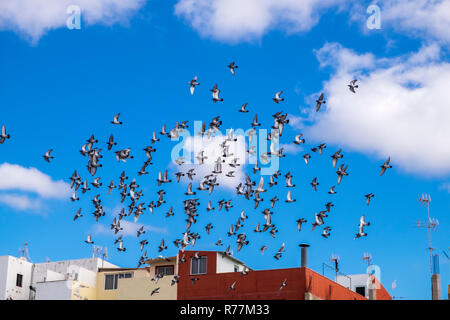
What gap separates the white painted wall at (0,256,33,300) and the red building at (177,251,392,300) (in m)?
16.1

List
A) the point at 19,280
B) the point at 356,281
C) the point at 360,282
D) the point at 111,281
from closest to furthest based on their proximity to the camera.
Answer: the point at 111,281, the point at 360,282, the point at 19,280, the point at 356,281

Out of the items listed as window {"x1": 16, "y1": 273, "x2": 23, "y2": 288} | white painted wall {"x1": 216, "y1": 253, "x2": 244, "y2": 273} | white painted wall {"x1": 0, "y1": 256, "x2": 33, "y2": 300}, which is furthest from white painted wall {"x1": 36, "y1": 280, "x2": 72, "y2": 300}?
white painted wall {"x1": 216, "y1": 253, "x2": 244, "y2": 273}

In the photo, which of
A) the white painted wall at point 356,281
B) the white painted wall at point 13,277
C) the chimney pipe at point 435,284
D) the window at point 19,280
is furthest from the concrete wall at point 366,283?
the window at point 19,280

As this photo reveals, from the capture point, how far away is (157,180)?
62781 mm

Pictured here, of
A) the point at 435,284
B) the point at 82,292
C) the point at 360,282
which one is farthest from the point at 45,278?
the point at 435,284

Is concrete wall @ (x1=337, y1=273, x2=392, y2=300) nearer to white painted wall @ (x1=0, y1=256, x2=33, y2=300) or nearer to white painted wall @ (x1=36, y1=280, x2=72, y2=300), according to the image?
white painted wall @ (x1=36, y1=280, x2=72, y2=300)

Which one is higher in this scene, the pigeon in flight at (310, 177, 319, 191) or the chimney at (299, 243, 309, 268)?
the pigeon in flight at (310, 177, 319, 191)

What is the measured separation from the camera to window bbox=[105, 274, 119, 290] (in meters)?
68.5

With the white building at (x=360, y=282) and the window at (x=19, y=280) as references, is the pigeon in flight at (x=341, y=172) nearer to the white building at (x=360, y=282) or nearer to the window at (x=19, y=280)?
the white building at (x=360, y=282)

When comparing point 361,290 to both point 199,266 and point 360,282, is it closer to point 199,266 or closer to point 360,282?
point 360,282

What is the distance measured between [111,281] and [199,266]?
9.39 m

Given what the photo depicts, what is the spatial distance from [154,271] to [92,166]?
33.2 feet

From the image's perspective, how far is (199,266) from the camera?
63.0m
